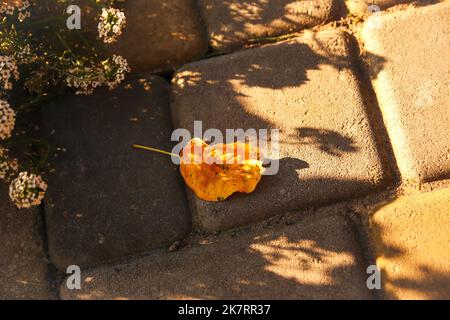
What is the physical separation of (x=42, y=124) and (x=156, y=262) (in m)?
0.66

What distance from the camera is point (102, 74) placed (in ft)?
6.39

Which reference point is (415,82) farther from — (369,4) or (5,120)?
(5,120)

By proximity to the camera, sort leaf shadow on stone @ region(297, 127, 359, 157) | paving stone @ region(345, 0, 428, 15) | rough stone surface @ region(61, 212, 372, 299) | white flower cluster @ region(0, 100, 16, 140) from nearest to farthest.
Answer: white flower cluster @ region(0, 100, 16, 140)
rough stone surface @ region(61, 212, 372, 299)
leaf shadow on stone @ region(297, 127, 359, 157)
paving stone @ region(345, 0, 428, 15)

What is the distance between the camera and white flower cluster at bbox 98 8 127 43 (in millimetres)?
1904

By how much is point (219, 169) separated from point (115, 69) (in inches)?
19.6

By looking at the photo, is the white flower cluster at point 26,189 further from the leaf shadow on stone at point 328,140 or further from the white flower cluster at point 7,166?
the leaf shadow on stone at point 328,140

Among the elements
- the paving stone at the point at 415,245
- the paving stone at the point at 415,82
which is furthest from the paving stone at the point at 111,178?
the paving stone at the point at 415,82

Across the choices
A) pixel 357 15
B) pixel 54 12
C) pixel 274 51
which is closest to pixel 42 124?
pixel 54 12

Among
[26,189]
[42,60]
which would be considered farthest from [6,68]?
[26,189]

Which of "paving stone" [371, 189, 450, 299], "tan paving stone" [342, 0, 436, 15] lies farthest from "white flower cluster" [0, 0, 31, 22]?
"paving stone" [371, 189, 450, 299]

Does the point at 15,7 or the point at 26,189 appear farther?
the point at 15,7

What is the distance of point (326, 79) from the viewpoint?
2.03 metres

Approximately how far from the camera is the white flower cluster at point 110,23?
6.25ft

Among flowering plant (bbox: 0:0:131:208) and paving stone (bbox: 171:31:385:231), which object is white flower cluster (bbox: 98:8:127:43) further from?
paving stone (bbox: 171:31:385:231)
